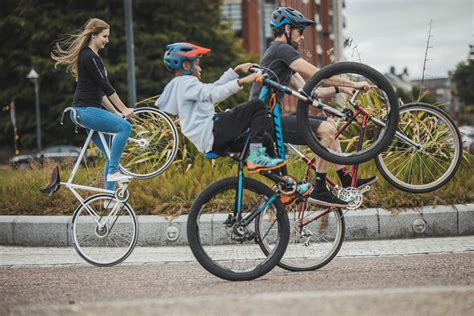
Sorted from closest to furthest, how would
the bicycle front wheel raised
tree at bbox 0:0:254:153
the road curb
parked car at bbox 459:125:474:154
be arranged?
the bicycle front wheel raised
parked car at bbox 459:125:474:154
the road curb
tree at bbox 0:0:254:153

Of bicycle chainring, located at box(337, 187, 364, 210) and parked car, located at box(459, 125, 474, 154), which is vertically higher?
parked car, located at box(459, 125, 474, 154)

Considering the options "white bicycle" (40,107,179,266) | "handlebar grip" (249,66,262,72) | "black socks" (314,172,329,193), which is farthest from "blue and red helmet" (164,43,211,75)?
"white bicycle" (40,107,179,266)

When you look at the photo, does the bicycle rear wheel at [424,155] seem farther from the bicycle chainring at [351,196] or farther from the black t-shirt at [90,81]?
the black t-shirt at [90,81]

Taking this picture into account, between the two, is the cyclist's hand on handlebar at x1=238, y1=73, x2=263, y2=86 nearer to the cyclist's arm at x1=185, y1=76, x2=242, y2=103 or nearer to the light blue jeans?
the cyclist's arm at x1=185, y1=76, x2=242, y2=103

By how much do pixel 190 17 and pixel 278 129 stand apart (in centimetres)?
2867

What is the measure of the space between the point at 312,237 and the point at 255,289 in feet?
4.00

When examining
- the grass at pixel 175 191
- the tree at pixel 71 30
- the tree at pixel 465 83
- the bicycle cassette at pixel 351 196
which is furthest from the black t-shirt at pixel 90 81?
the tree at pixel 71 30

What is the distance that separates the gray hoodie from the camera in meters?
5.17

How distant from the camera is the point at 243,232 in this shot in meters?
5.34

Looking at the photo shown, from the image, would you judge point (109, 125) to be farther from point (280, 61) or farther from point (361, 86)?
point (361, 86)

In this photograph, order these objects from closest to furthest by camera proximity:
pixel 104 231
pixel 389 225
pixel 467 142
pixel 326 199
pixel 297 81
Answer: pixel 326 199, pixel 297 81, pixel 104 231, pixel 389 225, pixel 467 142

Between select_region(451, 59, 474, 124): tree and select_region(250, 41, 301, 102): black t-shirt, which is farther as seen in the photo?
select_region(451, 59, 474, 124): tree

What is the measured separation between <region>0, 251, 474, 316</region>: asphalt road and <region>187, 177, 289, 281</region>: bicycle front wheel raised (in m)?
0.13

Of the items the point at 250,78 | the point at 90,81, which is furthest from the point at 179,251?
the point at 250,78
